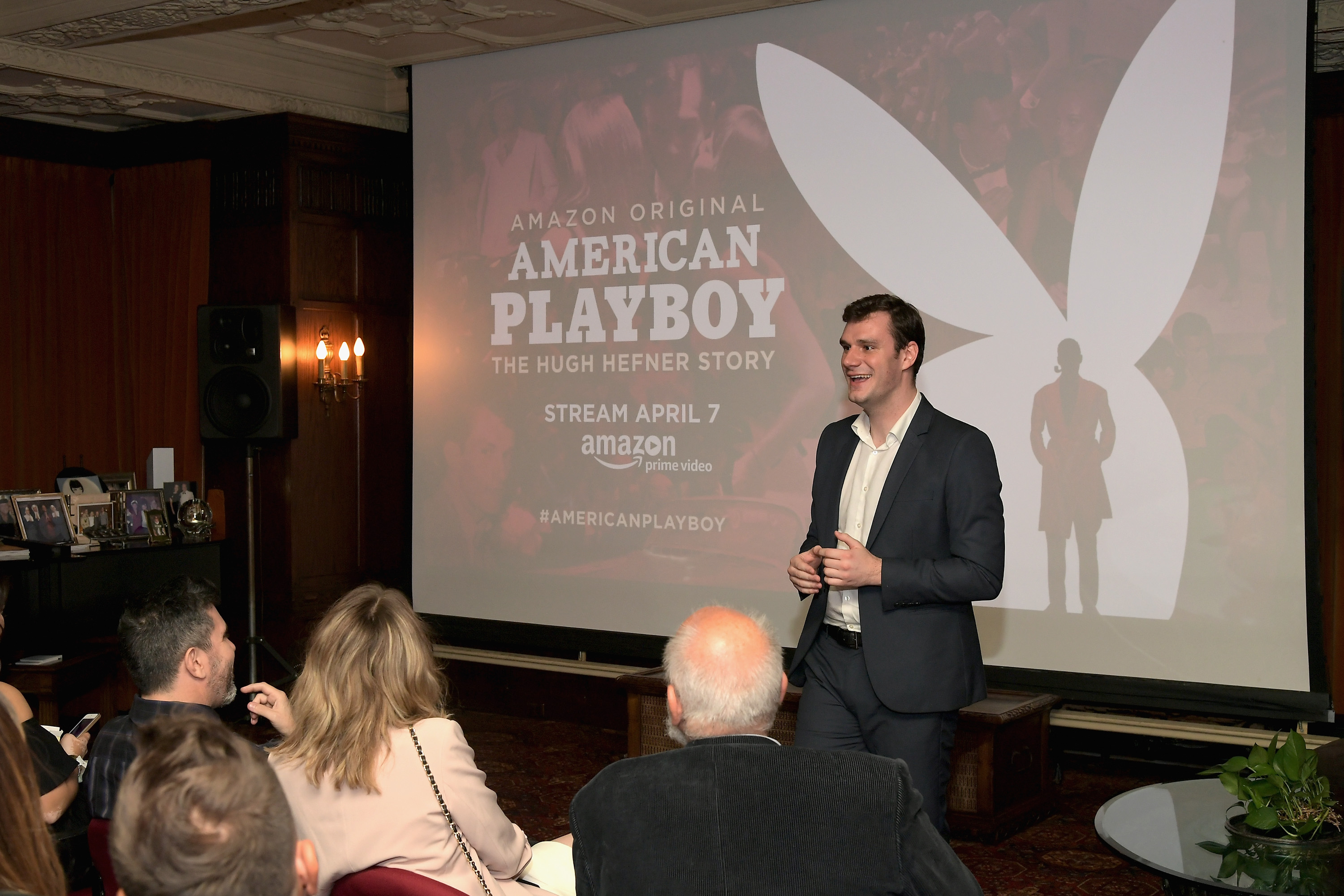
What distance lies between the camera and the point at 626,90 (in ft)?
18.6

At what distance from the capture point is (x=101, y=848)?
2.07m

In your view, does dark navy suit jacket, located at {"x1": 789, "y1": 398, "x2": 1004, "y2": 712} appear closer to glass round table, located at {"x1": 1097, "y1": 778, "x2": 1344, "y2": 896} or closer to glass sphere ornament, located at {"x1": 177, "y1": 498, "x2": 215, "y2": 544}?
glass round table, located at {"x1": 1097, "y1": 778, "x2": 1344, "y2": 896}

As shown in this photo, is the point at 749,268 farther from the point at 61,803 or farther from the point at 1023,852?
the point at 61,803

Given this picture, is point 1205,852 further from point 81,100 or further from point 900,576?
point 81,100

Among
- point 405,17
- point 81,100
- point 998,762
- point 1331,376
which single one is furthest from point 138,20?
point 1331,376

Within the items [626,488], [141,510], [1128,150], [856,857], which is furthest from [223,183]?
[856,857]

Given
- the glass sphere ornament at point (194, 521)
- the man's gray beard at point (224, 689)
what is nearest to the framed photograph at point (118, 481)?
the glass sphere ornament at point (194, 521)

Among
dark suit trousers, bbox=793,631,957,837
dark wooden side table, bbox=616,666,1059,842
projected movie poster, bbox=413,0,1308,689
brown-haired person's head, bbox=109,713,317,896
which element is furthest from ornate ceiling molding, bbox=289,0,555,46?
brown-haired person's head, bbox=109,713,317,896

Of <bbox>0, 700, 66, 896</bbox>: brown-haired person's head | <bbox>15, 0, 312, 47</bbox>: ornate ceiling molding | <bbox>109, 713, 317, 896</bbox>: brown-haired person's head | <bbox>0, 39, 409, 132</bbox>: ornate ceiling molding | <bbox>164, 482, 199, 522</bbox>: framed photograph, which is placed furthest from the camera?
<bbox>164, 482, 199, 522</bbox>: framed photograph

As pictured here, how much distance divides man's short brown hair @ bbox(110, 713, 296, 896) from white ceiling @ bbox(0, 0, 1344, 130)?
14.9ft

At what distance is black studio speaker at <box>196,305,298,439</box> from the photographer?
21.0 feet

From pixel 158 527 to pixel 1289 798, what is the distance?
5.42 m

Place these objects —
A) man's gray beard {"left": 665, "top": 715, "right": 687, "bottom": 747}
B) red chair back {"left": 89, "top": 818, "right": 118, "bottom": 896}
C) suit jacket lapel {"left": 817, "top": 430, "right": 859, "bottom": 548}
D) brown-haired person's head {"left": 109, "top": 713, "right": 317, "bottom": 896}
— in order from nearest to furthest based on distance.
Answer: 1. brown-haired person's head {"left": 109, "top": 713, "right": 317, "bottom": 896}
2. man's gray beard {"left": 665, "top": 715, "right": 687, "bottom": 747}
3. red chair back {"left": 89, "top": 818, "right": 118, "bottom": 896}
4. suit jacket lapel {"left": 817, "top": 430, "right": 859, "bottom": 548}

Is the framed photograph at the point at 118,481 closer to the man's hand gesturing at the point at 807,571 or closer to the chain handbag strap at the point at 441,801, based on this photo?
the man's hand gesturing at the point at 807,571
